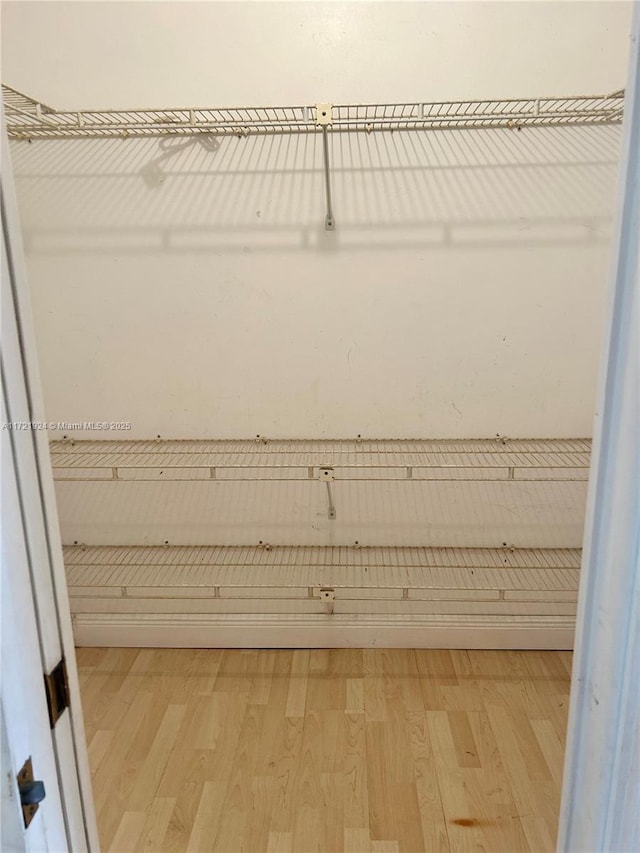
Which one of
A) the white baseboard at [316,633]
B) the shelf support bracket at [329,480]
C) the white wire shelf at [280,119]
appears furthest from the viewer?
the white baseboard at [316,633]

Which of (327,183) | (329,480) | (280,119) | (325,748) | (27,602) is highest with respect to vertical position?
(280,119)

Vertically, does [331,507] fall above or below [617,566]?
below

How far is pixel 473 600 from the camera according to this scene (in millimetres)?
2221

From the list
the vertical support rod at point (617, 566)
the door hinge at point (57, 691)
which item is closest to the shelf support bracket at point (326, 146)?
the vertical support rod at point (617, 566)

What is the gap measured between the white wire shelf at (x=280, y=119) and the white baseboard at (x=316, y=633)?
1.66 meters

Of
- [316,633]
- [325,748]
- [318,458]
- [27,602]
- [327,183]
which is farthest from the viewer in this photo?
[316,633]

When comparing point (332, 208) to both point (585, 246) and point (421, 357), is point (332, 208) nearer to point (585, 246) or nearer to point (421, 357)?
point (421, 357)

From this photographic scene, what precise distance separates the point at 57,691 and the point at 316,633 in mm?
1638

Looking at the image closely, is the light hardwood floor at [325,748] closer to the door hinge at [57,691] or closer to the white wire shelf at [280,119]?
the door hinge at [57,691]

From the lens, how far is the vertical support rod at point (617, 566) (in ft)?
2.15

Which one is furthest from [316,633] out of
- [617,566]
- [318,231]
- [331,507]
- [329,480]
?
[617,566]

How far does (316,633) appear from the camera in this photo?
2.26 metres

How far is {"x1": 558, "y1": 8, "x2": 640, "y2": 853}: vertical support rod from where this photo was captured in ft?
→ 2.15

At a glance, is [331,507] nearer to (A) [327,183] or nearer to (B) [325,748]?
(B) [325,748]
